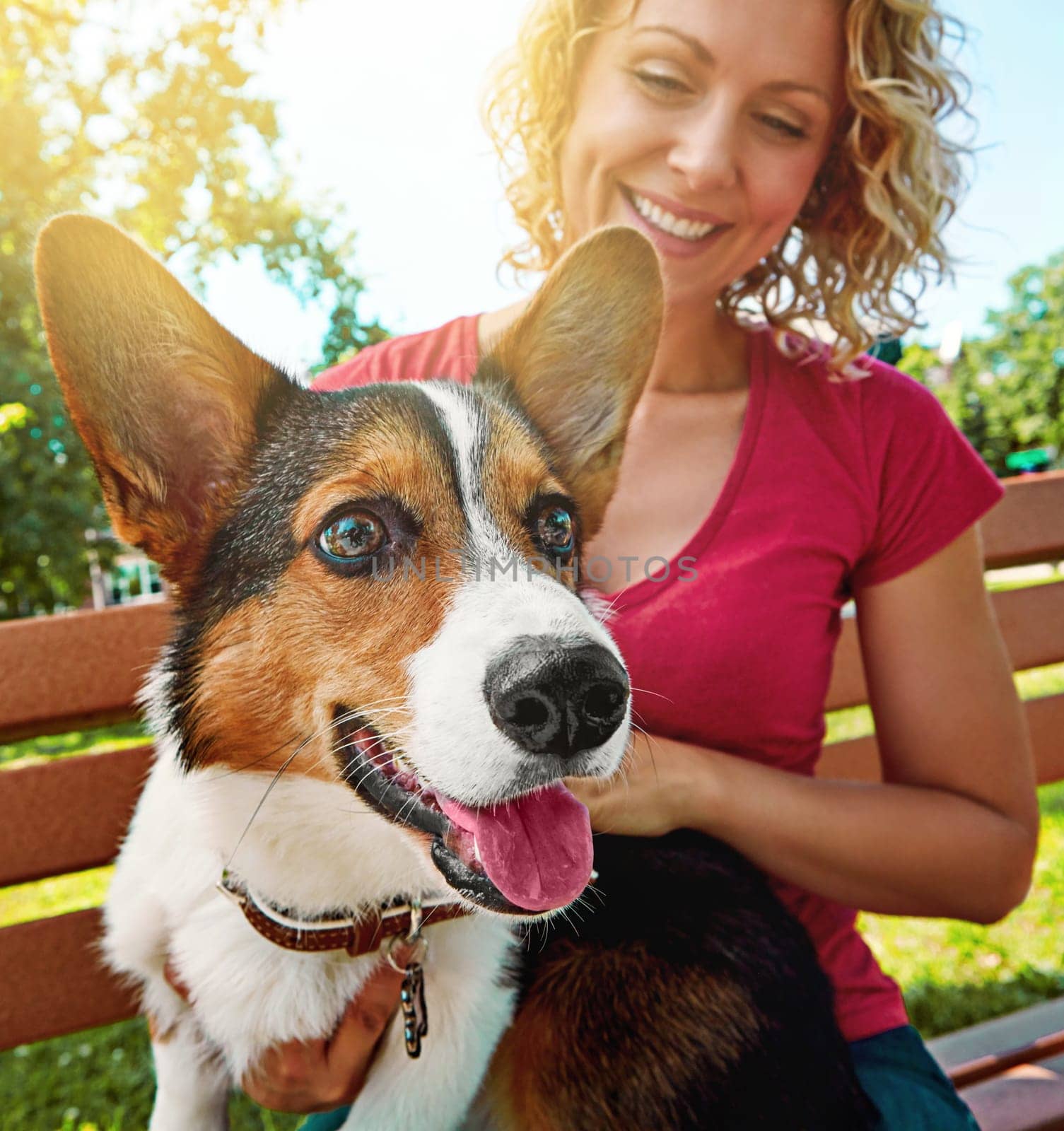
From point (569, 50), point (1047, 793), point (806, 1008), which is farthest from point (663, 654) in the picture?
point (1047, 793)

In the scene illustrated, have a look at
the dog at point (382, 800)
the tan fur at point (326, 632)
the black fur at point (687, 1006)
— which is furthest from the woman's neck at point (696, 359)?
the black fur at point (687, 1006)

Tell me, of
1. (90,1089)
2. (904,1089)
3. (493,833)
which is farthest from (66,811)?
(904,1089)

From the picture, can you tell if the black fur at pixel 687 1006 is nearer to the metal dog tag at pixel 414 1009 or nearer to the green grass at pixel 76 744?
the metal dog tag at pixel 414 1009

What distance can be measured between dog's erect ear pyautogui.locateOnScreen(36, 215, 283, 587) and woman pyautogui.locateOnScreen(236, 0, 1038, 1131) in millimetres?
557

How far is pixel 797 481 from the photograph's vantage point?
1.71 m

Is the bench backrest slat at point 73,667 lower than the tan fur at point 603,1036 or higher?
higher

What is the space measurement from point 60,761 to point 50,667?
21 cm

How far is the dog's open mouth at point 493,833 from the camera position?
1.05 meters

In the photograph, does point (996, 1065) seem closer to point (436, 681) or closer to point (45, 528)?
point (436, 681)

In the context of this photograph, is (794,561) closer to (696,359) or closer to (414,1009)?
(696,359)

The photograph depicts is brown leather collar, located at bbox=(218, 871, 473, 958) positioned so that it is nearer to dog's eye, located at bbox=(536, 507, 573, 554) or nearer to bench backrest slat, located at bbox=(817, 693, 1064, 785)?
dog's eye, located at bbox=(536, 507, 573, 554)

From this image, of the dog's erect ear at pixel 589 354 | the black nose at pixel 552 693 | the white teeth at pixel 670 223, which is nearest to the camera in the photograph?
the black nose at pixel 552 693

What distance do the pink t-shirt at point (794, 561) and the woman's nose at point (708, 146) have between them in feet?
1.45

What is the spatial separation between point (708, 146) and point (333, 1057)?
5.45 feet
